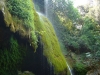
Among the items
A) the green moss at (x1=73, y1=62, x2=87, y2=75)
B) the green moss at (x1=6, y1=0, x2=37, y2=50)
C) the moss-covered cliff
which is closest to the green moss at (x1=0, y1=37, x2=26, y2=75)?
the moss-covered cliff

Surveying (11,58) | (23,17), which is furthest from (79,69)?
(23,17)

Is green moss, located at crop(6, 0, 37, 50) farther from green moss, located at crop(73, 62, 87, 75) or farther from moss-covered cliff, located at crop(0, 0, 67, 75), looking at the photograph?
green moss, located at crop(73, 62, 87, 75)

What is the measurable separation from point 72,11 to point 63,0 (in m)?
1.04

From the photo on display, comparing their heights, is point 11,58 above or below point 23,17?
below

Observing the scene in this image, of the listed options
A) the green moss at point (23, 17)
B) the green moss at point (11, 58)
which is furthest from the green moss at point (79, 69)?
the green moss at point (11, 58)

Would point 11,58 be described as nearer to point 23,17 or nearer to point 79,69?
point 23,17

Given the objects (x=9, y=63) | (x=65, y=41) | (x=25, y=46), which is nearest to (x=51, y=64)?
(x=25, y=46)

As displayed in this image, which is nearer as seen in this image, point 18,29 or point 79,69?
point 18,29

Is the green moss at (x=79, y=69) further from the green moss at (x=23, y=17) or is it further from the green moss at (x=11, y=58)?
the green moss at (x=11, y=58)

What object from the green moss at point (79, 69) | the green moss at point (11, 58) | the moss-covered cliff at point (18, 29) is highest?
the moss-covered cliff at point (18, 29)

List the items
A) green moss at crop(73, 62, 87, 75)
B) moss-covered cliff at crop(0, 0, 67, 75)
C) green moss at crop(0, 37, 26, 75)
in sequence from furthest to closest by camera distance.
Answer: green moss at crop(73, 62, 87, 75), green moss at crop(0, 37, 26, 75), moss-covered cliff at crop(0, 0, 67, 75)

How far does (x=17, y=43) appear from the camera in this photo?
6301 millimetres

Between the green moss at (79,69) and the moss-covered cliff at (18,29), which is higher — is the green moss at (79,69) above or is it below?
below

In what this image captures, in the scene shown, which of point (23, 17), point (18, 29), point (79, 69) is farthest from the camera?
point (79, 69)
